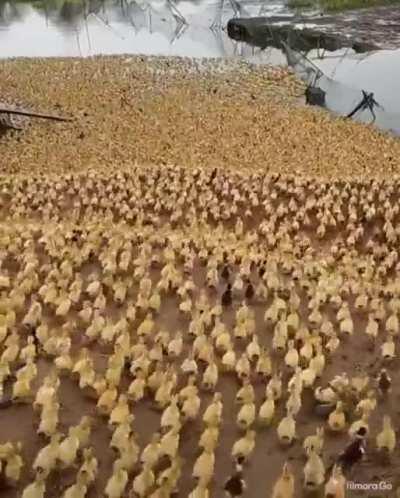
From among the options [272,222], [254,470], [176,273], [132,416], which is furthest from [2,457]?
[272,222]

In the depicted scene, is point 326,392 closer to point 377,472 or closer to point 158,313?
point 377,472

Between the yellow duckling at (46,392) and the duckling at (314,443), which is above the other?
the yellow duckling at (46,392)

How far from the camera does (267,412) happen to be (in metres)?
5.30

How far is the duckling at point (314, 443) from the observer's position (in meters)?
4.88

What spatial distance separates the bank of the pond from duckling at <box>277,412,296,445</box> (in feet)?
26.4

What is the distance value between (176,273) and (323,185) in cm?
391

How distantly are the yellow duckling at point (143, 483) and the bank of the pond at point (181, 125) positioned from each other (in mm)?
8818

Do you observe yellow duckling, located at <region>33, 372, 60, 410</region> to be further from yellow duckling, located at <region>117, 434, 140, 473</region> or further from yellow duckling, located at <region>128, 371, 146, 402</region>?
yellow duckling, located at <region>117, 434, 140, 473</region>

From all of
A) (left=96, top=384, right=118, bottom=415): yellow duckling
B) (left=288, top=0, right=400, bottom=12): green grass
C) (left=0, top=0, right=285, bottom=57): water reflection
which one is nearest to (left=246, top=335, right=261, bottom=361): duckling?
(left=96, top=384, right=118, bottom=415): yellow duckling

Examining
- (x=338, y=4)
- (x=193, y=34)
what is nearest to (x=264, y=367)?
(x=193, y=34)

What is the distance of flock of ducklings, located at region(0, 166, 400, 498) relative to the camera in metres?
4.90

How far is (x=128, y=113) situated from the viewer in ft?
60.9

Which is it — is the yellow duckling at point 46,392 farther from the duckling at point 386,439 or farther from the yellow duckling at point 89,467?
the duckling at point 386,439

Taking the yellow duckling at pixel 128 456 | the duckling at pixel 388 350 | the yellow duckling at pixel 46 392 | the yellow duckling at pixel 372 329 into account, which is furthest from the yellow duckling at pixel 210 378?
the yellow duckling at pixel 372 329
